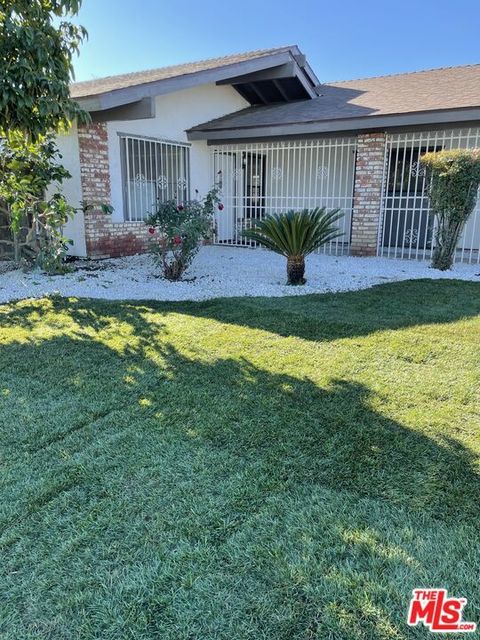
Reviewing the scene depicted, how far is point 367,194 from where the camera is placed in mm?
9711

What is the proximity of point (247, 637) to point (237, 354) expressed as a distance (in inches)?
107

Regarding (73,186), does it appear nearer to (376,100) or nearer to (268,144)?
(268,144)

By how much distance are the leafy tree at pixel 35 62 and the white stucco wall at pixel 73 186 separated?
4.41 m

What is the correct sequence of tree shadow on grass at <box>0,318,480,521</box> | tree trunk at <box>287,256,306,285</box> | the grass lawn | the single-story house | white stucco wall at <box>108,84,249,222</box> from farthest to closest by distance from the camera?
white stucco wall at <box>108,84,249,222</box> → the single-story house → tree trunk at <box>287,256,306,285</box> → tree shadow on grass at <box>0,318,480,521</box> → the grass lawn

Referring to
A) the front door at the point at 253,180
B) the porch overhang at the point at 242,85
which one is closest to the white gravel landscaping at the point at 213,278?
the porch overhang at the point at 242,85

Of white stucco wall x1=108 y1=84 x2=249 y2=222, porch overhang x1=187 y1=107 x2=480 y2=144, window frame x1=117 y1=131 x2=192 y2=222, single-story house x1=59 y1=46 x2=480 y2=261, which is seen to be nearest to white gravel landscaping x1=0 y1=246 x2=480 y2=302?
single-story house x1=59 y1=46 x2=480 y2=261

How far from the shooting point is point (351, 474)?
243 centimetres

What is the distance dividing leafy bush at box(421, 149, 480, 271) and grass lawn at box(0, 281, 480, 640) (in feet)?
12.8

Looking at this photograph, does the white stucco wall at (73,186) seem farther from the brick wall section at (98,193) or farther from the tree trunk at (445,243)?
the tree trunk at (445,243)

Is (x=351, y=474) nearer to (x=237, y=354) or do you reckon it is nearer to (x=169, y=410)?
(x=169, y=410)

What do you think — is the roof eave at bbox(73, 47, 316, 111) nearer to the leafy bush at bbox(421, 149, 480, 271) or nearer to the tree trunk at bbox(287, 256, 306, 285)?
the tree trunk at bbox(287, 256, 306, 285)

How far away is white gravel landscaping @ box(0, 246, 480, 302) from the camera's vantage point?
6.72 m

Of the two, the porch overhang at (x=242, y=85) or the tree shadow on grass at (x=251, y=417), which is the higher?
the porch overhang at (x=242, y=85)

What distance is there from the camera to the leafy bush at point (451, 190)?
23.8 feet
